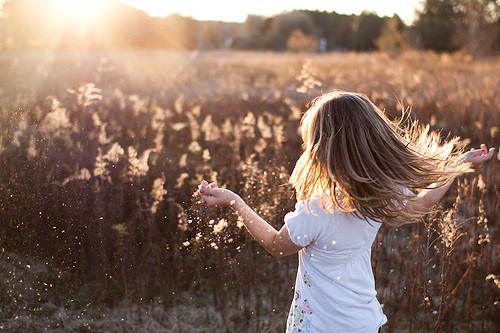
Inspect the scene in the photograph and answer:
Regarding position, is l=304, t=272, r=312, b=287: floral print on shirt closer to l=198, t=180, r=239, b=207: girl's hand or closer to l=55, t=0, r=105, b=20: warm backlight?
l=198, t=180, r=239, b=207: girl's hand

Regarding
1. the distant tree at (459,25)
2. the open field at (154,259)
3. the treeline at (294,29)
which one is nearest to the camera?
the open field at (154,259)

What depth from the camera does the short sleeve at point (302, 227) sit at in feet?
6.89

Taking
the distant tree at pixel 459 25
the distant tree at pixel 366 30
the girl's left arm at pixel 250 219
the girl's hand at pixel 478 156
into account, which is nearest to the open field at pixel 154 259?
the girl's hand at pixel 478 156

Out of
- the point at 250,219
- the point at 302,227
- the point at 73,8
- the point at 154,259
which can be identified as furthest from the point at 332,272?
the point at 73,8

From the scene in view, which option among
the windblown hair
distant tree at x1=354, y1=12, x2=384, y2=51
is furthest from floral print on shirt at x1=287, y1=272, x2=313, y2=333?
distant tree at x1=354, y1=12, x2=384, y2=51

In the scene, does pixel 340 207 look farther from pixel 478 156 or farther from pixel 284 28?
pixel 284 28

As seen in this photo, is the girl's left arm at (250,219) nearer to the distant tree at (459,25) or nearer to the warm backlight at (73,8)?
the warm backlight at (73,8)

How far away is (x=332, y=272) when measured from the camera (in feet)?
7.13

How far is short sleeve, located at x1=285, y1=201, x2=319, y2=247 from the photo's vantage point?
6.89 feet

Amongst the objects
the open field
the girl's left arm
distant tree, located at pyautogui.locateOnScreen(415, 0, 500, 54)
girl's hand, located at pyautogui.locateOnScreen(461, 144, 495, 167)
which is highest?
distant tree, located at pyautogui.locateOnScreen(415, 0, 500, 54)

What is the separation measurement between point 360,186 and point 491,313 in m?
2.32

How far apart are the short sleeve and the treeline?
9702 millimetres

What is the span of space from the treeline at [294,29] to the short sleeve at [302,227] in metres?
9.70

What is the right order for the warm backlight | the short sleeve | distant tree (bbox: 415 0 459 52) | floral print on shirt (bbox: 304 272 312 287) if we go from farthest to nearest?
1. distant tree (bbox: 415 0 459 52)
2. the warm backlight
3. floral print on shirt (bbox: 304 272 312 287)
4. the short sleeve
